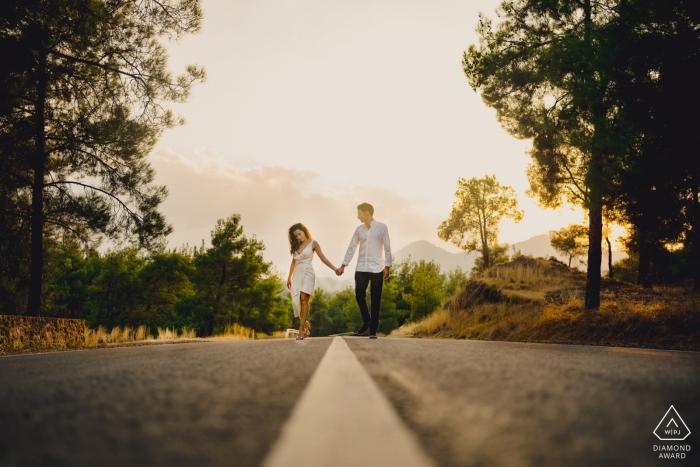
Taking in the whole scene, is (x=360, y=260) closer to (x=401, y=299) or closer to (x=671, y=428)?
(x=671, y=428)

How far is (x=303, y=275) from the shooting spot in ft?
30.8

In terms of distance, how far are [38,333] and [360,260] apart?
7432 millimetres

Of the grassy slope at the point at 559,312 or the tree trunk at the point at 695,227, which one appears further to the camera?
the tree trunk at the point at 695,227

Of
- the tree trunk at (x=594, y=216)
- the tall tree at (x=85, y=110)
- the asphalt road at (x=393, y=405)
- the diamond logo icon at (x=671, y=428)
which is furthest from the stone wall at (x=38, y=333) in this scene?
the tree trunk at (x=594, y=216)

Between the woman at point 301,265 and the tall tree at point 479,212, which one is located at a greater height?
the tall tree at point 479,212

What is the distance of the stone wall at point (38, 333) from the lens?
9.83 meters

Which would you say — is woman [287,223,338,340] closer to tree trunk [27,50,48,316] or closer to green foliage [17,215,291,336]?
tree trunk [27,50,48,316]

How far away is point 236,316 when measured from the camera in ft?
176

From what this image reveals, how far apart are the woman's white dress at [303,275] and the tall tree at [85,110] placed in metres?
9.30

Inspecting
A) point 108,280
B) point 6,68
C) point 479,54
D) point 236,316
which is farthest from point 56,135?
point 108,280

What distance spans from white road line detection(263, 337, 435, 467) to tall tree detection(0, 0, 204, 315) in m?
16.2

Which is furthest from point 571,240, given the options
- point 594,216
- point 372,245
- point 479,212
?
point 372,245

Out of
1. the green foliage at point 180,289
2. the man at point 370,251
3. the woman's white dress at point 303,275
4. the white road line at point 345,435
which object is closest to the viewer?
the white road line at point 345,435

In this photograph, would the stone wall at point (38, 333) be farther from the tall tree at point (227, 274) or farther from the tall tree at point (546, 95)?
the tall tree at point (227, 274)
